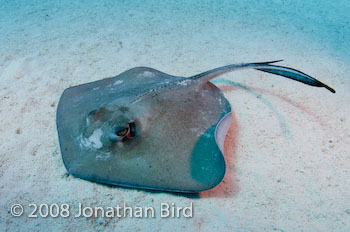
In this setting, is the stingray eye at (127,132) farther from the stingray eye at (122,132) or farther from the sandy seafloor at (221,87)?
the sandy seafloor at (221,87)

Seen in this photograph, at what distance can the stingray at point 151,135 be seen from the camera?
2.20 metres

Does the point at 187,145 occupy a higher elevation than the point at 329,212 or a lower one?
higher

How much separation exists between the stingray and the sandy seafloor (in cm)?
28

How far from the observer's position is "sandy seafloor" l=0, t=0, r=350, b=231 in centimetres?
229

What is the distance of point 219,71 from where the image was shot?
3.20 meters

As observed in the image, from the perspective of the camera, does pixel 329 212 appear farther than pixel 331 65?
No

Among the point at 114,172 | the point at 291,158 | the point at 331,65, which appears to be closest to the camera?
the point at 114,172

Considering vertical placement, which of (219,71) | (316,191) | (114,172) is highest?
(219,71)

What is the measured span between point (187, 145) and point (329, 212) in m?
1.55

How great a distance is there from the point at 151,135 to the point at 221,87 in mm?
2046

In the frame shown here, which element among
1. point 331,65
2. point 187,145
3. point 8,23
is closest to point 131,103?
point 187,145

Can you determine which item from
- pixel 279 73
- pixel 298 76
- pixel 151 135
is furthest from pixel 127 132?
pixel 298 76

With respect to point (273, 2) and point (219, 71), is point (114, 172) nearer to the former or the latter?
point (219, 71)

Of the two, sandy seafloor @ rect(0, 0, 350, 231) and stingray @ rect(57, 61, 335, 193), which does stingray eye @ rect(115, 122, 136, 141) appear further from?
sandy seafloor @ rect(0, 0, 350, 231)
